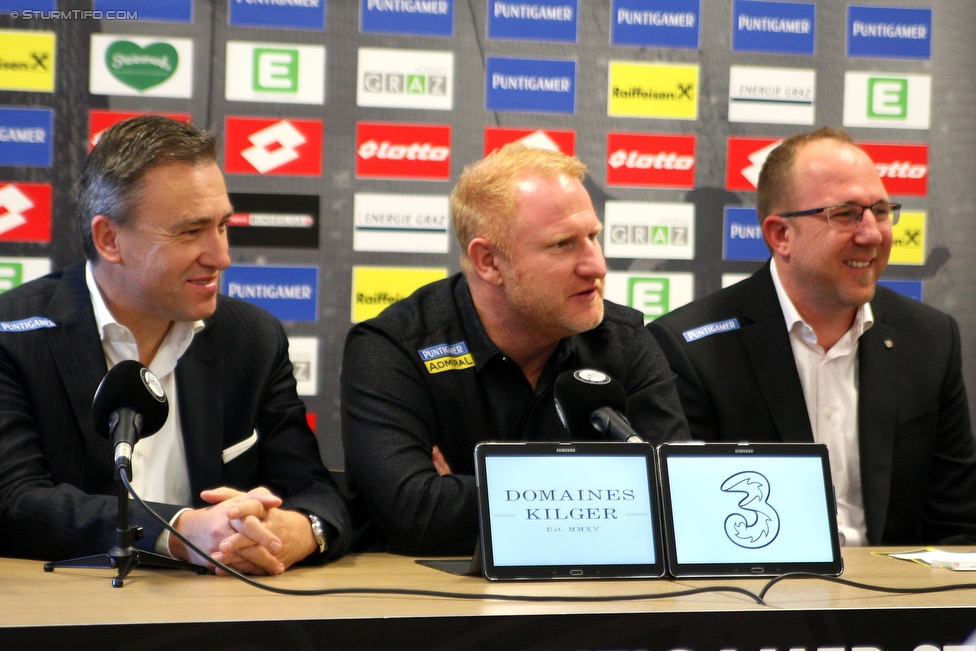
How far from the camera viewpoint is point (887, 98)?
3.27 metres

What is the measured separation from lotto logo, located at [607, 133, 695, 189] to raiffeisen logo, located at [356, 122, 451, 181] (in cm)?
52

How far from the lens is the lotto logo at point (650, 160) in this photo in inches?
124

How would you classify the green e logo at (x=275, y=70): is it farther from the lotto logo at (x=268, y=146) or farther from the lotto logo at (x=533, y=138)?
the lotto logo at (x=533, y=138)

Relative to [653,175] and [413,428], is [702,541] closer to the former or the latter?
[413,428]

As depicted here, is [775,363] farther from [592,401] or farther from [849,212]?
[592,401]

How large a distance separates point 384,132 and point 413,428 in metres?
1.31

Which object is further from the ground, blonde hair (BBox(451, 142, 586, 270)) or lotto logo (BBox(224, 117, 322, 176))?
lotto logo (BBox(224, 117, 322, 176))

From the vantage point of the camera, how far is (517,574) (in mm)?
1507

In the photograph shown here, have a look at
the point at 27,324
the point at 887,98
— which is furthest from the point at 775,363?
the point at 27,324

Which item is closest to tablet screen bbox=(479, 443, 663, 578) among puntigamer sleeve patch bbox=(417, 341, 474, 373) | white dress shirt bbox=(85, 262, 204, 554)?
puntigamer sleeve patch bbox=(417, 341, 474, 373)

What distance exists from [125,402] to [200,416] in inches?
23.8

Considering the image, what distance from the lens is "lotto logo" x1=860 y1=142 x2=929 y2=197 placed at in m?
3.26

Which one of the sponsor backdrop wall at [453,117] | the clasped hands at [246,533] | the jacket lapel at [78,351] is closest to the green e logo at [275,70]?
the sponsor backdrop wall at [453,117]

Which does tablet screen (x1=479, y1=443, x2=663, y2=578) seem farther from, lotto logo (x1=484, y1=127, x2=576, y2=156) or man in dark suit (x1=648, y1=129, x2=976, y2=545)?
lotto logo (x1=484, y1=127, x2=576, y2=156)
